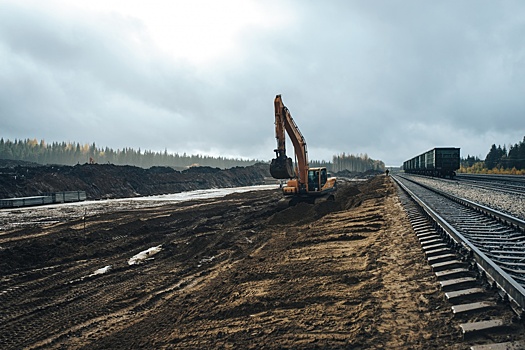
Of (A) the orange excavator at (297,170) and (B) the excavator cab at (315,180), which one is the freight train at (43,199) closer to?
(A) the orange excavator at (297,170)

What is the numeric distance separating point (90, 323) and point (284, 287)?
3.31 m

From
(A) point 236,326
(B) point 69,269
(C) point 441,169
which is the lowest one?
(B) point 69,269

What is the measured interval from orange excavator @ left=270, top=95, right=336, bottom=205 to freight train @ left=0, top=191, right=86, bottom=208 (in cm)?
2130

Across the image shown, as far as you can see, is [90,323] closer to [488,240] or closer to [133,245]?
[133,245]

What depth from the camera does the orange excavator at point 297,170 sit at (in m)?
18.6

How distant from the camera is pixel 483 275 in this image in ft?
13.9

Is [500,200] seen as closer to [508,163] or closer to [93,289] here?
[93,289]

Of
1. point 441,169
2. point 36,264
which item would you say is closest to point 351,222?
point 36,264

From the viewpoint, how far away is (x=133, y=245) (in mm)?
12102

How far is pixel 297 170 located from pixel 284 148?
239 centimetres

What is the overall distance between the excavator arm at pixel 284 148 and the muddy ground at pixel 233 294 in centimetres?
664

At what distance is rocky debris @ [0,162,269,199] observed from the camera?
32062 millimetres

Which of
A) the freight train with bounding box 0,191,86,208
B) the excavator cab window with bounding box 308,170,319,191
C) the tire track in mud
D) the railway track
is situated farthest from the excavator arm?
the freight train with bounding box 0,191,86,208

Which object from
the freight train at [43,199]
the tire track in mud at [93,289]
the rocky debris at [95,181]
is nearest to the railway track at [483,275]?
the tire track in mud at [93,289]
